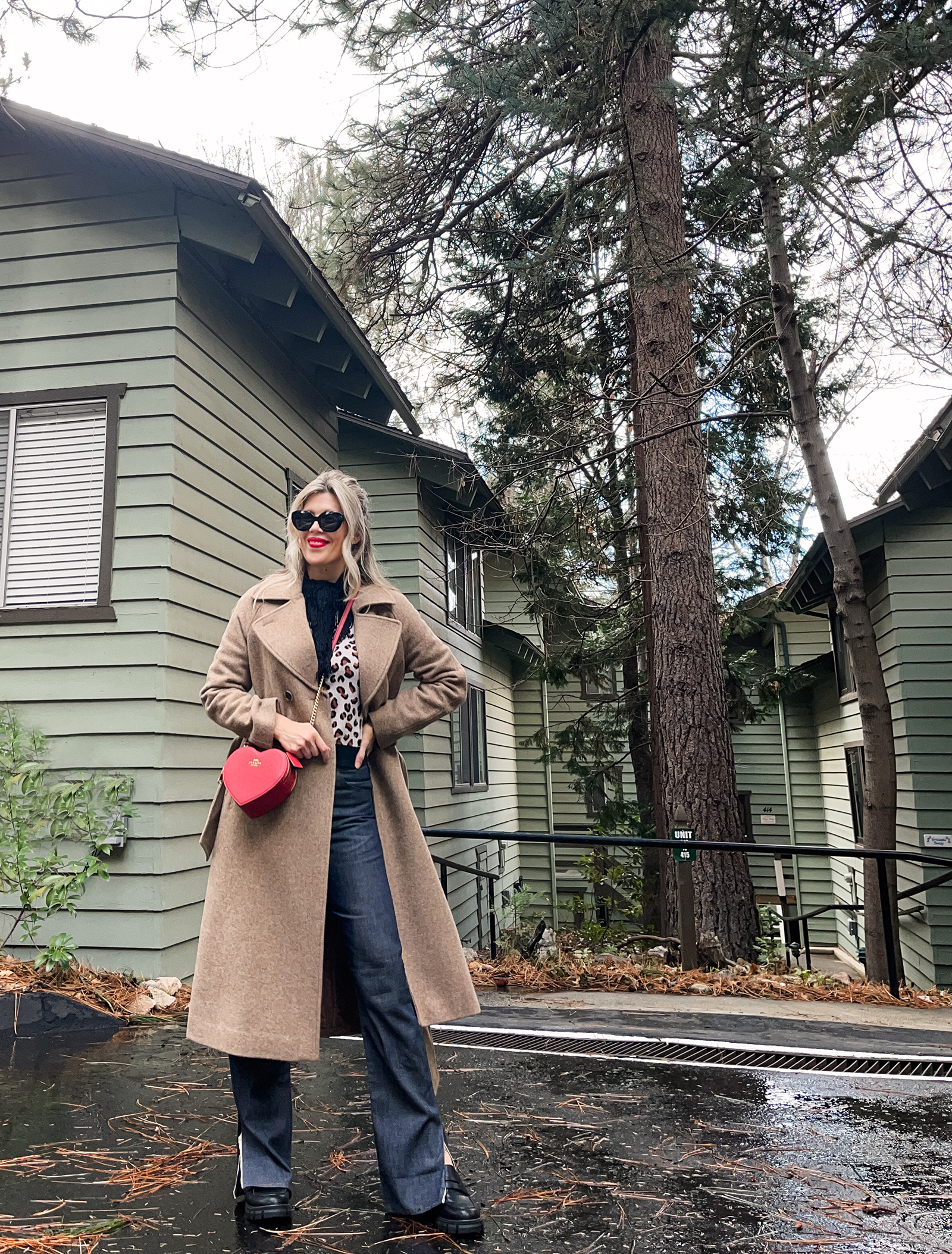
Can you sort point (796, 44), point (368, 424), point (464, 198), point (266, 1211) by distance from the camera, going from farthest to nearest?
point (368, 424) → point (464, 198) → point (796, 44) → point (266, 1211)

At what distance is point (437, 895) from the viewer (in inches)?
103

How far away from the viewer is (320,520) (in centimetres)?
272

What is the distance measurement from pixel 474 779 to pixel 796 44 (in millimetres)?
11752

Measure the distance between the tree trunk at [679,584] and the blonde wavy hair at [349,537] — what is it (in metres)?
4.67

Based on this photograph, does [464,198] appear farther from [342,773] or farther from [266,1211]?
[266,1211]

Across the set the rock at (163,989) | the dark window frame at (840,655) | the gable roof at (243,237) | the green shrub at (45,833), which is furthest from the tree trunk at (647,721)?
the green shrub at (45,833)

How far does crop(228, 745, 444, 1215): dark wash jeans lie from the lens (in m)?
2.36

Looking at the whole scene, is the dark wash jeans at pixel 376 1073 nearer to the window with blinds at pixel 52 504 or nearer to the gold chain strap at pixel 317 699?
the gold chain strap at pixel 317 699

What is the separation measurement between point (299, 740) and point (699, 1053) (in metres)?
2.84

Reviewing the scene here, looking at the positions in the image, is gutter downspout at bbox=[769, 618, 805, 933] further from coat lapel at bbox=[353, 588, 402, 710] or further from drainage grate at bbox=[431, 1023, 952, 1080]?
coat lapel at bbox=[353, 588, 402, 710]

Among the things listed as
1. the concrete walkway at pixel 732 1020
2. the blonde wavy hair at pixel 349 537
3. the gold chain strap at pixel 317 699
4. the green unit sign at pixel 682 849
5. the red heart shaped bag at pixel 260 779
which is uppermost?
the blonde wavy hair at pixel 349 537

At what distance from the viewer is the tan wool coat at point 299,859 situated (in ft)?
7.93

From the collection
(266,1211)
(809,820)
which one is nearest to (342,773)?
(266,1211)

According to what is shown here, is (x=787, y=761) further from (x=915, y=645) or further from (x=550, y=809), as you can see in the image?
(x=915, y=645)
